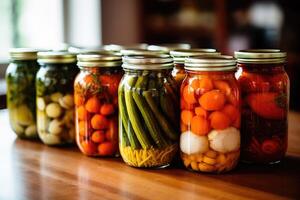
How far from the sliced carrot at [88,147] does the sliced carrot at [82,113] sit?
53 millimetres

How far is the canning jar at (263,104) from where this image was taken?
1011 millimetres

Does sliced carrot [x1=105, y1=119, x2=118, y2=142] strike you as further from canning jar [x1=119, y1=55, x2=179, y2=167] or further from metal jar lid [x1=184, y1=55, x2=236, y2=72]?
metal jar lid [x1=184, y1=55, x2=236, y2=72]

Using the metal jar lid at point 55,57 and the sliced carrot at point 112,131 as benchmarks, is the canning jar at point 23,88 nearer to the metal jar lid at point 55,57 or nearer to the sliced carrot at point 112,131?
the metal jar lid at point 55,57

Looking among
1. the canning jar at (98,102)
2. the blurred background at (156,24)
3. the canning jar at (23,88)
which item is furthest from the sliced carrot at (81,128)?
the blurred background at (156,24)

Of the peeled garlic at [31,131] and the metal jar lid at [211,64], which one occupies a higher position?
the metal jar lid at [211,64]

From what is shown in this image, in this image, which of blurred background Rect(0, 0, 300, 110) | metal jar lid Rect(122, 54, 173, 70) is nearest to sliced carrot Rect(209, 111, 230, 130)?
metal jar lid Rect(122, 54, 173, 70)

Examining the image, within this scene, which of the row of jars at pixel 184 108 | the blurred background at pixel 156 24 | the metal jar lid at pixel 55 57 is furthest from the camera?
the blurred background at pixel 156 24

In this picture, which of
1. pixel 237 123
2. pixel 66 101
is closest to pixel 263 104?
pixel 237 123

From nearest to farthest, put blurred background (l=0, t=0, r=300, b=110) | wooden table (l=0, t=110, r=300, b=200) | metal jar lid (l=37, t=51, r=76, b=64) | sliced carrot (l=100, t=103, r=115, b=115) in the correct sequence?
wooden table (l=0, t=110, r=300, b=200), sliced carrot (l=100, t=103, r=115, b=115), metal jar lid (l=37, t=51, r=76, b=64), blurred background (l=0, t=0, r=300, b=110)

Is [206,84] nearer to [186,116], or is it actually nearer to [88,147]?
[186,116]

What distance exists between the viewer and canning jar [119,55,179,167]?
98cm

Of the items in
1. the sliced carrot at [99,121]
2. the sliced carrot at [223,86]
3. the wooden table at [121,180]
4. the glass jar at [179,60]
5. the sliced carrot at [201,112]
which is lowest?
the wooden table at [121,180]

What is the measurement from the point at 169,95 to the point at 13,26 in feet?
8.24

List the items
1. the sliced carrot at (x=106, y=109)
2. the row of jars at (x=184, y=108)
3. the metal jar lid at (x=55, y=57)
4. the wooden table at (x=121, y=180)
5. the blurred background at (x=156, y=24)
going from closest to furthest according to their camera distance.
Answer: the wooden table at (x=121, y=180) < the row of jars at (x=184, y=108) < the sliced carrot at (x=106, y=109) < the metal jar lid at (x=55, y=57) < the blurred background at (x=156, y=24)
